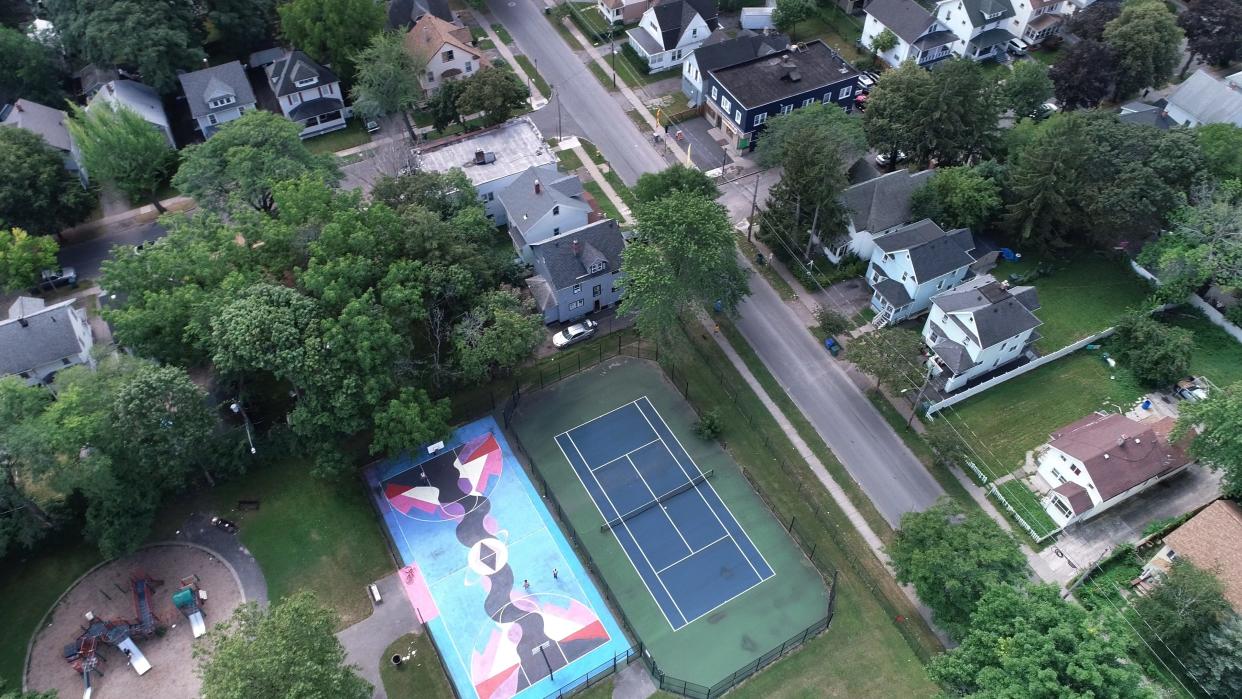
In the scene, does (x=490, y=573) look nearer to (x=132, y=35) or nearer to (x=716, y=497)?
(x=716, y=497)

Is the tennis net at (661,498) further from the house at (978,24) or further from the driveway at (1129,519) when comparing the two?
the house at (978,24)

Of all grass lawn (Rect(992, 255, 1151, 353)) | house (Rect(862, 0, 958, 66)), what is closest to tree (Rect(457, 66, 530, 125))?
house (Rect(862, 0, 958, 66))

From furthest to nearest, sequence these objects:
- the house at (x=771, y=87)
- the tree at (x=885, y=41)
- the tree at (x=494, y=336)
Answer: the tree at (x=885, y=41) < the house at (x=771, y=87) < the tree at (x=494, y=336)

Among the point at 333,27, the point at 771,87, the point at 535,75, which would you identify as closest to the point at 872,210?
the point at 771,87

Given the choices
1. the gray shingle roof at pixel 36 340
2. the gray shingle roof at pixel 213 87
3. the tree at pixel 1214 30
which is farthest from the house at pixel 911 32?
the gray shingle roof at pixel 36 340

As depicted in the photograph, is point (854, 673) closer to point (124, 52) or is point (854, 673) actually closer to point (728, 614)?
point (728, 614)

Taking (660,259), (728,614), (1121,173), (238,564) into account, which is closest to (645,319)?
(660,259)

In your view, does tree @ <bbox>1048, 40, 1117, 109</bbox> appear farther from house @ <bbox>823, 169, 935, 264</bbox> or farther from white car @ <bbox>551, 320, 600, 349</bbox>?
white car @ <bbox>551, 320, 600, 349</bbox>
